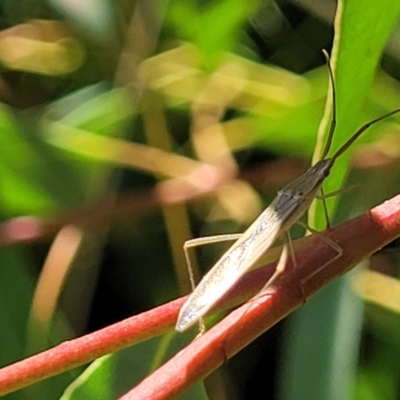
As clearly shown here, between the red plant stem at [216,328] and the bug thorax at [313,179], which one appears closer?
the red plant stem at [216,328]

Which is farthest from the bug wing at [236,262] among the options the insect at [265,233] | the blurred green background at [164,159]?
the blurred green background at [164,159]

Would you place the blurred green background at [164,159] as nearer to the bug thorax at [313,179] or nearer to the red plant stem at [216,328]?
the bug thorax at [313,179]

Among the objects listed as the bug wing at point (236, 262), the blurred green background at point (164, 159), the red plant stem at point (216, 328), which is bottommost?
the blurred green background at point (164, 159)

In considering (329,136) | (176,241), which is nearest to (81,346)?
(329,136)

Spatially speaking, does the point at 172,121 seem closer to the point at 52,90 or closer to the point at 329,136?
the point at 52,90

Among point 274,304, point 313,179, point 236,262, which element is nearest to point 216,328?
point 274,304

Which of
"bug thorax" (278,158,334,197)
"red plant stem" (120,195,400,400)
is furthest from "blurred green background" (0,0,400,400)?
"red plant stem" (120,195,400,400)
